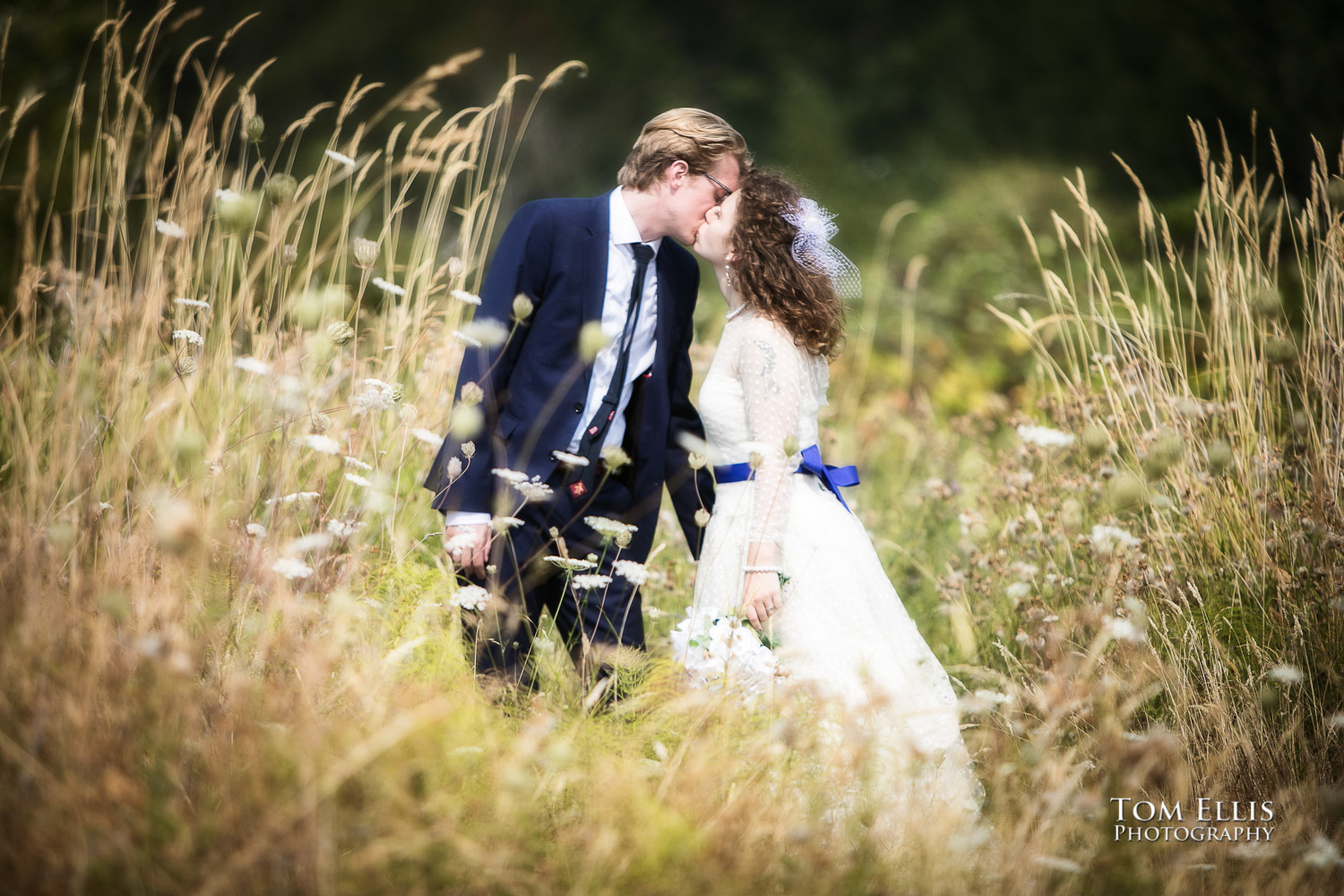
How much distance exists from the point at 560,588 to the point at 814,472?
25.2 inches

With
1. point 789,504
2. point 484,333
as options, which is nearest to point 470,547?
point 484,333

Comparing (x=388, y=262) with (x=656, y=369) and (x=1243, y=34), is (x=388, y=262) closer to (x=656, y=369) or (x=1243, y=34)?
(x=656, y=369)

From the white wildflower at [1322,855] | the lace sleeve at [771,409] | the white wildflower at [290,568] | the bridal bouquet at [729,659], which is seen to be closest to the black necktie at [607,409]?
the lace sleeve at [771,409]

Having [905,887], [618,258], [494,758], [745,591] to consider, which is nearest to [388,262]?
[618,258]

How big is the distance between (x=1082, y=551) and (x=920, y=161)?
7785 mm

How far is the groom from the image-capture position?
1850 millimetres

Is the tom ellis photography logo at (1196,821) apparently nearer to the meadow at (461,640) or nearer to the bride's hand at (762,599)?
the meadow at (461,640)

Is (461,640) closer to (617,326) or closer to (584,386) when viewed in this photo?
(584,386)

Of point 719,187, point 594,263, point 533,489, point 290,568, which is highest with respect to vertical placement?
point 719,187

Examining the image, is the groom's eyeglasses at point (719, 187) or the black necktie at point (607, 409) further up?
the groom's eyeglasses at point (719, 187)

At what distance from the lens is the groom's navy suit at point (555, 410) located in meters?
1.85

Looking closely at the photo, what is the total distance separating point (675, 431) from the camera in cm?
215

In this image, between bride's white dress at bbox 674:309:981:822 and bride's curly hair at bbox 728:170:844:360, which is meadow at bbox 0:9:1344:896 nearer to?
bride's white dress at bbox 674:309:981:822

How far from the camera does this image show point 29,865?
106 cm
